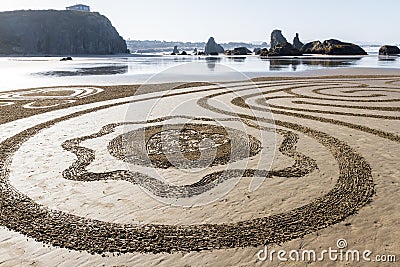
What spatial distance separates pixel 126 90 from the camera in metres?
25.9

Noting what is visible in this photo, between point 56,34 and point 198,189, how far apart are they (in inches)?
6096

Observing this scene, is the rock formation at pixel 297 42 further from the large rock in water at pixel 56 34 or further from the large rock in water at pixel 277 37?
the large rock in water at pixel 56 34

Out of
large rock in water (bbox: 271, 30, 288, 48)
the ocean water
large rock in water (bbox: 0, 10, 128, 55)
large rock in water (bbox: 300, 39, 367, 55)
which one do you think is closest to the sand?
the ocean water

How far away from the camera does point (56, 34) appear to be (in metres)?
146

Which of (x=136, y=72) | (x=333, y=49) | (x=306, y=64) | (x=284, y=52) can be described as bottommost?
(x=136, y=72)

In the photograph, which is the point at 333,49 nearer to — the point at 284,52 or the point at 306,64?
the point at 284,52

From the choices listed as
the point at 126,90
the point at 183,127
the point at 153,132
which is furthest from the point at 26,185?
the point at 126,90

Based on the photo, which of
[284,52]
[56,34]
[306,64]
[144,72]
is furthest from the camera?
[56,34]

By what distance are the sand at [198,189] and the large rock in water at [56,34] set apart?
135668mm

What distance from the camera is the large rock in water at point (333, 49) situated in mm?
97000

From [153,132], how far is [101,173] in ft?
14.1

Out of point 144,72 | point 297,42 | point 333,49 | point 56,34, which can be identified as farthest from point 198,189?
point 56,34

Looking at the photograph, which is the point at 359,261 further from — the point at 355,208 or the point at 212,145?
the point at 212,145

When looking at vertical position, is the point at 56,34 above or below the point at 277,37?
above
